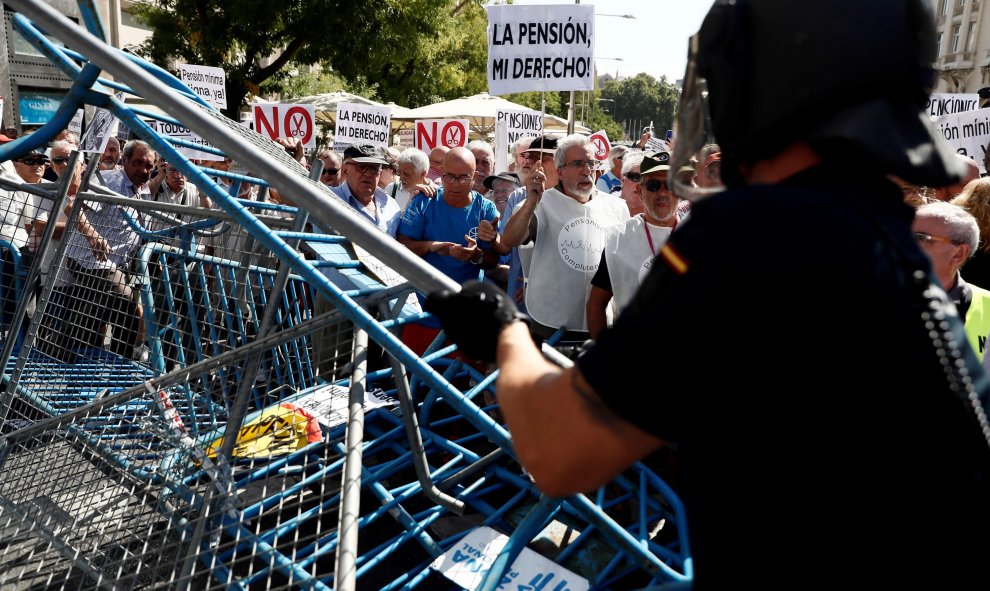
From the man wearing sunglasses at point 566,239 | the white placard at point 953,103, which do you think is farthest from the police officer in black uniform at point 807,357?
the white placard at point 953,103

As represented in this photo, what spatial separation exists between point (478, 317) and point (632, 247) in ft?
9.97

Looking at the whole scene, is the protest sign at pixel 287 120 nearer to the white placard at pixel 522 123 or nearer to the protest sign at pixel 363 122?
the protest sign at pixel 363 122

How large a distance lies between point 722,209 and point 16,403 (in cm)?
334

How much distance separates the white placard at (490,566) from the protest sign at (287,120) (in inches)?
337

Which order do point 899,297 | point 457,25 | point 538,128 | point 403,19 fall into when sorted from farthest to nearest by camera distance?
point 457,25
point 403,19
point 538,128
point 899,297

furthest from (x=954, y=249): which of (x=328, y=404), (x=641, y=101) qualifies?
(x=641, y=101)

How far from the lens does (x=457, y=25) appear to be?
27.1m

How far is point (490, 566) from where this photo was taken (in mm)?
2613

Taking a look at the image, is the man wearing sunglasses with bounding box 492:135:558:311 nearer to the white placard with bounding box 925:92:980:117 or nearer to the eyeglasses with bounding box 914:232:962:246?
the eyeglasses with bounding box 914:232:962:246

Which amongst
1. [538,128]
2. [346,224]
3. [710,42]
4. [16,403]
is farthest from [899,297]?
[538,128]

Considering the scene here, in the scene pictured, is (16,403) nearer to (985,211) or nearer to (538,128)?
(985,211)

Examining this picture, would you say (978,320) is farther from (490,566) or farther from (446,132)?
(446,132)

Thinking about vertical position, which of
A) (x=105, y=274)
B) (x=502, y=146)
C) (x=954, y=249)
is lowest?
(x=105, y=274)

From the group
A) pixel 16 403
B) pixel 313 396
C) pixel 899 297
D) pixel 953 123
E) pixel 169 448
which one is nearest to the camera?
pixel 899 297
